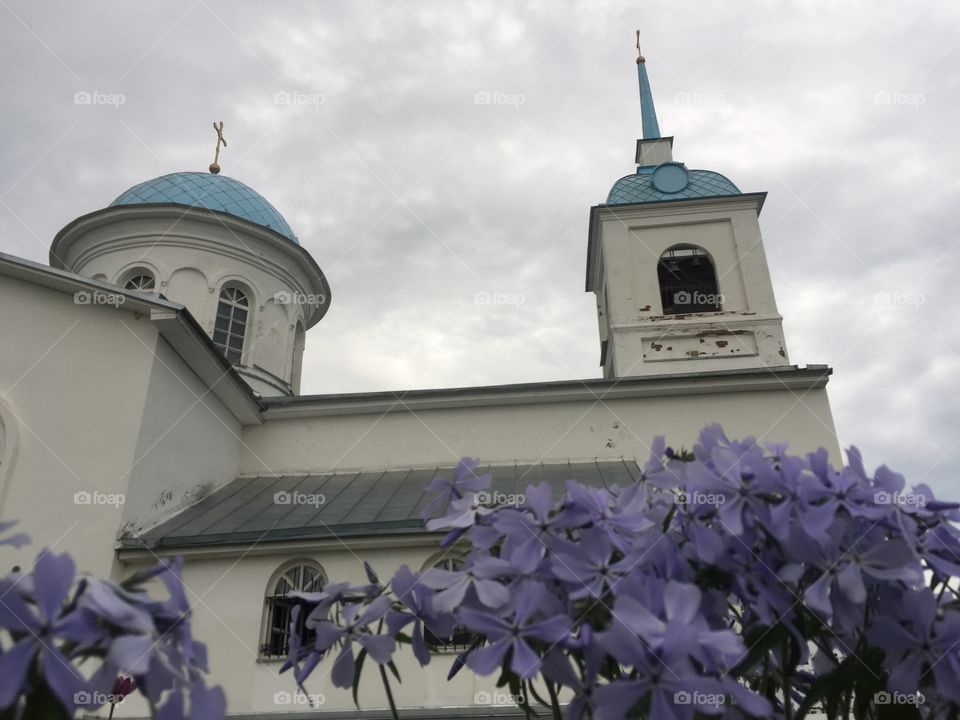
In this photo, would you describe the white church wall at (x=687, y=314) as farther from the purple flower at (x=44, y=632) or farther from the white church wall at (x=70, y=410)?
the purple flower at (x=44, y=632)

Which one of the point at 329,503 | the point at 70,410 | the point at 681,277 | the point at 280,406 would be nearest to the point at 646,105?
the point at 681,277

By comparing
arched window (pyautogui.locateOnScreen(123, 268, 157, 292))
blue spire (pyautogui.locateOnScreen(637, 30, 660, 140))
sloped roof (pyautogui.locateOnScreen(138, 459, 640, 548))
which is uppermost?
blue spire (pyautogui.locateOnScreen(637, 30, 660, 140))

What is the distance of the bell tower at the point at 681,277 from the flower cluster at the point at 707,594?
11.4 metres

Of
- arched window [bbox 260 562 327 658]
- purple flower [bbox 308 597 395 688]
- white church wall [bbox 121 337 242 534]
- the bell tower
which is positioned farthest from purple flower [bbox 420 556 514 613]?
the bell tower

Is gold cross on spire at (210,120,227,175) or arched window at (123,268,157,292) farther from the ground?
gold cross on spire at (210,120,227,175)

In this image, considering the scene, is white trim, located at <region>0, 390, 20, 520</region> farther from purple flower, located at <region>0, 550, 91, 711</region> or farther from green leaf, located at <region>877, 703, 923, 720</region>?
green leaf, located at <region>877, 703, 923, 720</region>

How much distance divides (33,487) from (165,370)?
6.92ft

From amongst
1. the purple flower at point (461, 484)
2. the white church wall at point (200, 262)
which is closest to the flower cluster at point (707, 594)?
the purple flower at point (461, 484)

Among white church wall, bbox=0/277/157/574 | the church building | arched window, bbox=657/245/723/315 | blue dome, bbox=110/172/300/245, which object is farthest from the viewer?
blue dome, bbox=110/172/300/245

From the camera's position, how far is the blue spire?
17906 millimetres

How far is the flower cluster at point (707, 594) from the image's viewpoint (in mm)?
1078

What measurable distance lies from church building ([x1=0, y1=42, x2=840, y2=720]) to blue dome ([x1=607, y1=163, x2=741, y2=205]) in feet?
0.16

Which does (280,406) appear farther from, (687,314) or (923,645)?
(923,645)

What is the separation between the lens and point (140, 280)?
45.3 feet
